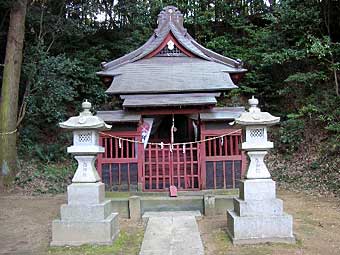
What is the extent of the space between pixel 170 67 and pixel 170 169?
10.3ft

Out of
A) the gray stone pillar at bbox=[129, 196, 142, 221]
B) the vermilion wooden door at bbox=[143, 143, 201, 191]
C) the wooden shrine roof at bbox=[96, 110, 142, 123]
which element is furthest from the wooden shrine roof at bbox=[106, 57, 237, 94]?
the gray stone pillar at bbox=[129, 196, 142, 221]

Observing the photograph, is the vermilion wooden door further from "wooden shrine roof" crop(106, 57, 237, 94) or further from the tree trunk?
the tree trunk

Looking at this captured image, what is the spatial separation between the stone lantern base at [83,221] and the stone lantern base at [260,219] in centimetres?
217

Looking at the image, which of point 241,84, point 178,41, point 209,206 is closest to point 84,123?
point 209,206

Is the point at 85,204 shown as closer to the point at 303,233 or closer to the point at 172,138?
the point at 303,233

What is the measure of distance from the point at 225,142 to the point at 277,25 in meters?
8.75

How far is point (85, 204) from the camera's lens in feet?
21.2

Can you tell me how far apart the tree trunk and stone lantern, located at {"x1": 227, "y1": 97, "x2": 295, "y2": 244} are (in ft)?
27.4

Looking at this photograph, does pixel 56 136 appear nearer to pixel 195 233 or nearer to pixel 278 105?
pixel 278 105

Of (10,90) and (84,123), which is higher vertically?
(10,90)

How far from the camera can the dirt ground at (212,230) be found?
604 cm

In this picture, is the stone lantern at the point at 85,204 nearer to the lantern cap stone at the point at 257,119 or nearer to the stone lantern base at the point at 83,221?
the stone lantern base at the point at 83,221

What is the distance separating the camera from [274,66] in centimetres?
1800

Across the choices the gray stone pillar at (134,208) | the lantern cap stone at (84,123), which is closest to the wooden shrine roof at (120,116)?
the gray stone pillar at (134,208)
